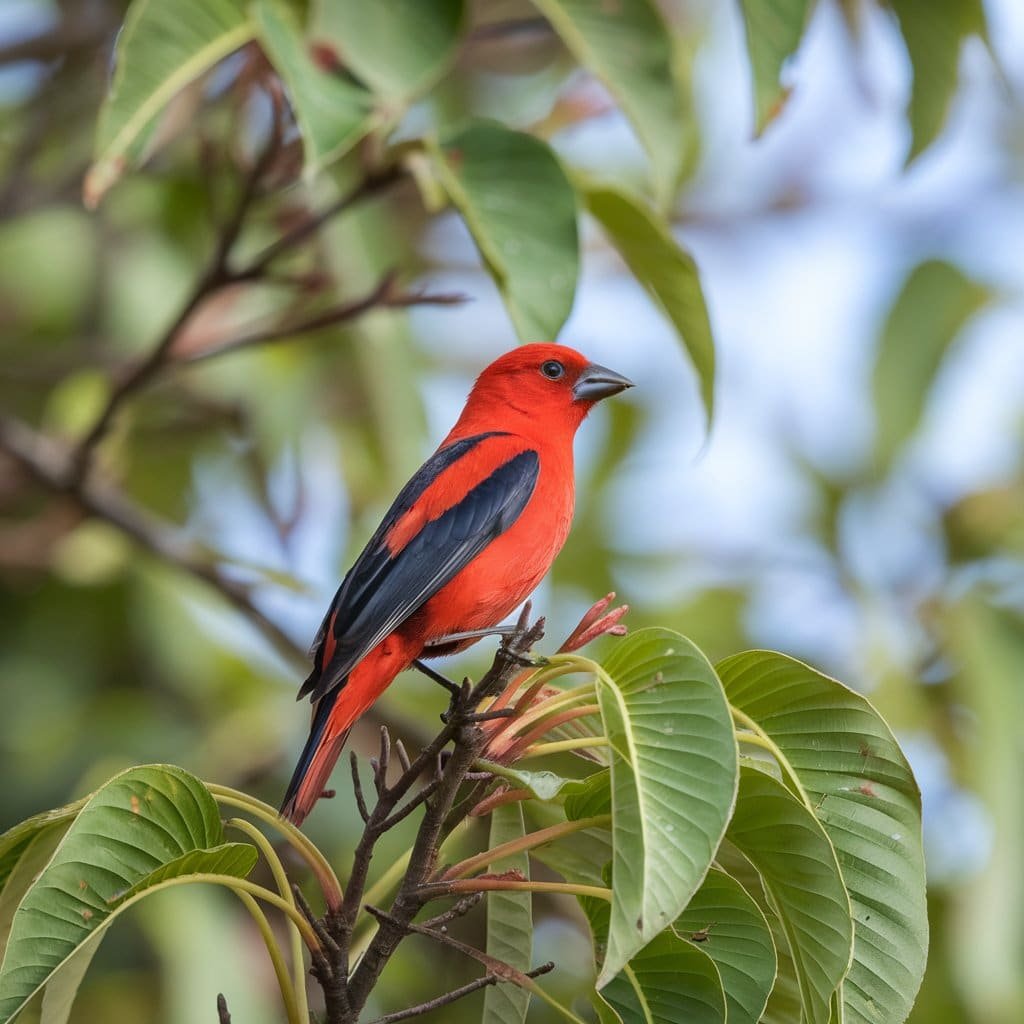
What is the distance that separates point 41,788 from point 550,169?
3.89 m

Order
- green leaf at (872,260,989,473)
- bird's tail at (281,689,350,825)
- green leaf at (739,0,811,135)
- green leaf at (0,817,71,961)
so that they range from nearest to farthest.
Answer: green leaf at (0,817,71,961)
bird's tail at (281,689,350,825)
green leaf at (739,0,811,135)
green leaf at (872,260,989,473)

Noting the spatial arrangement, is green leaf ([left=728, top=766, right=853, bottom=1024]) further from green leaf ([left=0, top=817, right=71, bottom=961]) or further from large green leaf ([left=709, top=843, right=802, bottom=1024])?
green leaf ([left=0, top=817, right=71, bottom=961])

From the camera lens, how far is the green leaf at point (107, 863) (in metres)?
1.97

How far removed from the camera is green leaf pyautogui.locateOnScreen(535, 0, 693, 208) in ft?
11.4

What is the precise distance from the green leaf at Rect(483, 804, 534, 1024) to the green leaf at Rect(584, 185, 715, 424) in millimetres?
1212

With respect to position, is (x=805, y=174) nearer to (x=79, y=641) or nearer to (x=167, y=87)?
(x=79, y=641)

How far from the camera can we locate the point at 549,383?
4160mm

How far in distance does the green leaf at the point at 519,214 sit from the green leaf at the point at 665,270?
21 centimetres

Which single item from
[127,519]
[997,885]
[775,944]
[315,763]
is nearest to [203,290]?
[127,519]

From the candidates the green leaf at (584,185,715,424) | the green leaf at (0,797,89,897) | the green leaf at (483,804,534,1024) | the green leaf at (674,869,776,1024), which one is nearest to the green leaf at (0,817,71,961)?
the green leaf at (0,797,89,897)

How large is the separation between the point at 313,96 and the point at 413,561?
1.07 metres

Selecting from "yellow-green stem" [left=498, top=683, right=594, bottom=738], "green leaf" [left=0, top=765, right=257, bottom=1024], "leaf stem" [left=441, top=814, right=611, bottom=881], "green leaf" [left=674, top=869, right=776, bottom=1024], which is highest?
"yellow-green stem" [left=498, top=683, right=594, bottom=738]

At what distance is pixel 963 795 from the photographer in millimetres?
5871

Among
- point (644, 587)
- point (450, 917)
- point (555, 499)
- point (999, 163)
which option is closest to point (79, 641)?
point (644, 587)
